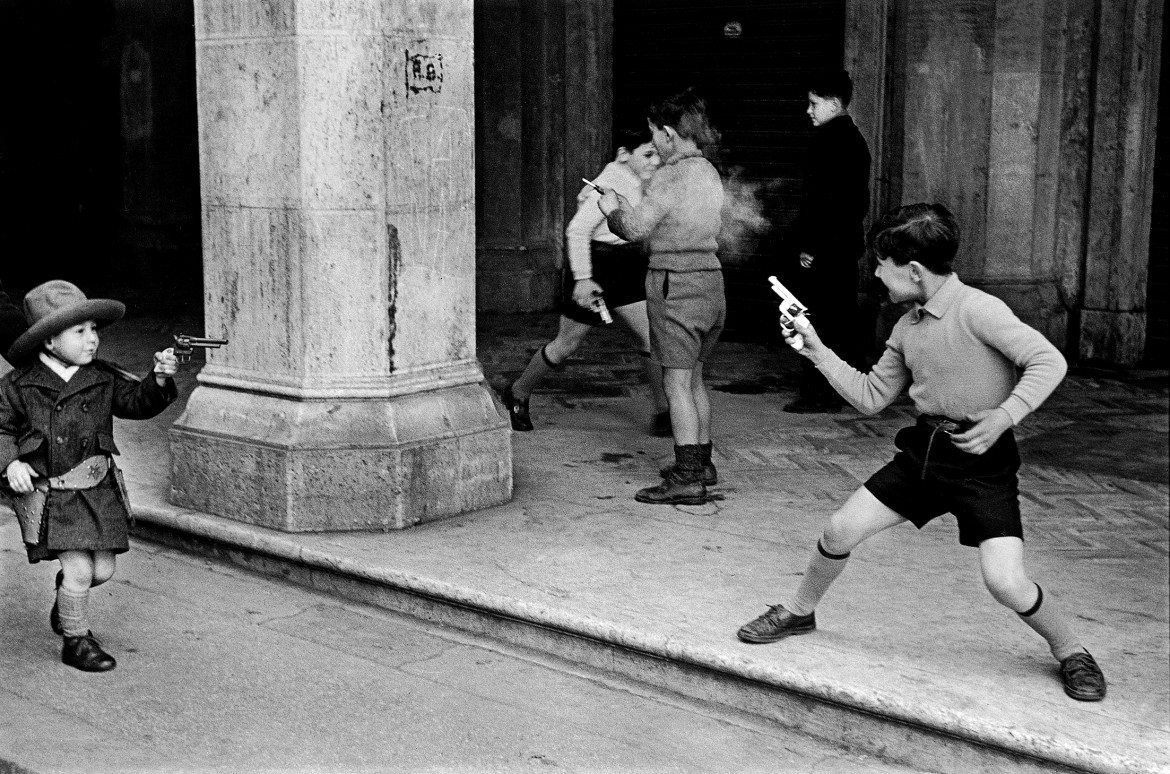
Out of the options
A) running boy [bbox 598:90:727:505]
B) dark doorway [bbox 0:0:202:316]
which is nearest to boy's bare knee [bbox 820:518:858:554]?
running boy [bbox 598:90:727:505]

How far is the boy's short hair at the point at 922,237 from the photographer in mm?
4773

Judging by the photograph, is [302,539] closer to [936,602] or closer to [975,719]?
[936,602]

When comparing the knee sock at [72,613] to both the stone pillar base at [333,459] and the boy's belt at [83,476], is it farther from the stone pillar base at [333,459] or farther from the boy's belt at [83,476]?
the stone pillar base at [333,459]

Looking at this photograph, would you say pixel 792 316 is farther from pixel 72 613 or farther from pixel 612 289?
pixel 612 289

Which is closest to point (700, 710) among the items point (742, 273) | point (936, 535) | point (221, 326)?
point (936, 535)

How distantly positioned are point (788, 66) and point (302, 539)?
21.7 feet

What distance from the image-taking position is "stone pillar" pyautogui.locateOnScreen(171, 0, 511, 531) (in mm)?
6504

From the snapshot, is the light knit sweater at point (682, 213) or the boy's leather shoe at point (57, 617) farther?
the light knit sweater at point (682, 213)

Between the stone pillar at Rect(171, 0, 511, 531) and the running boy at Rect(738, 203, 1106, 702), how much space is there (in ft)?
7.78

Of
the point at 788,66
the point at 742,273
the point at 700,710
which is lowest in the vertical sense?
the point at 700,710

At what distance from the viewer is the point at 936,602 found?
18.9 ft

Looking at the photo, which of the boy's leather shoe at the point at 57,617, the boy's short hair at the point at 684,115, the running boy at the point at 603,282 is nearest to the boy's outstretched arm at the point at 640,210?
the boy's short hair at the point at 684,115

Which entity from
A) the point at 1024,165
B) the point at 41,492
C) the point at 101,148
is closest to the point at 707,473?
the point at 41,492

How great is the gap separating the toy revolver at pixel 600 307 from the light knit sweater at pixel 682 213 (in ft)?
2.47
